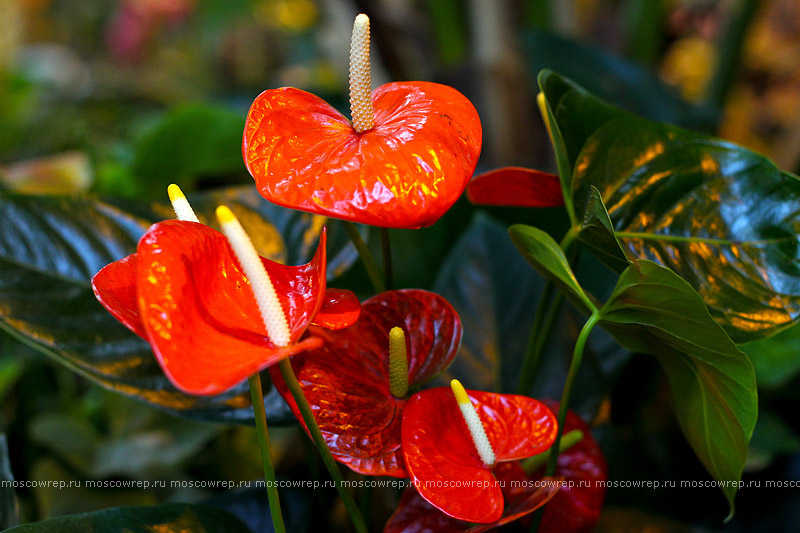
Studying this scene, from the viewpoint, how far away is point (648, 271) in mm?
266

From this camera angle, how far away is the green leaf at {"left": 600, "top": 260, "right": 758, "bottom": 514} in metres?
0.27

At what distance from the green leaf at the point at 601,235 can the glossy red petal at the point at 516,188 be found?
0.05 m

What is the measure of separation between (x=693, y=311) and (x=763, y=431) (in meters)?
0.49

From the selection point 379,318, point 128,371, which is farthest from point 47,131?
point 379,318

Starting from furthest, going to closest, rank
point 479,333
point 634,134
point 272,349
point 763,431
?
point 763,431 → point 479,333 → point 634,134 → point 272,349

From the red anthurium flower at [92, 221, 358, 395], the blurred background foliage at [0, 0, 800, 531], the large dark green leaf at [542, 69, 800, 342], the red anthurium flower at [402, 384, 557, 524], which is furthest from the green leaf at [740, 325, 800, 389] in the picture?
the red anthurium flower at [92, 221, 358, 395]

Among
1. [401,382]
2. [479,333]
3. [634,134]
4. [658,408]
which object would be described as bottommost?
[658,408]

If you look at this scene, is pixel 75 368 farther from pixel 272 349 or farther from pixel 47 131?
pixel 47 131

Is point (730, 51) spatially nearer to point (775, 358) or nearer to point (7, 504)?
point (775, 358)

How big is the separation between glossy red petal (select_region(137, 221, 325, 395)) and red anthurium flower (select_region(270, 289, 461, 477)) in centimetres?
4

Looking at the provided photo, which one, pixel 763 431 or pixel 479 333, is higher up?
pixel 479 333

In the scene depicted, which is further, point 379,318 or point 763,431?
point 763,431

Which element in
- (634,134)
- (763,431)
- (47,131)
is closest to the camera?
(634,134)

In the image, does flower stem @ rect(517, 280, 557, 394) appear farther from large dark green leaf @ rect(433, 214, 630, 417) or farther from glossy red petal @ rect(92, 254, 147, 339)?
glossy red petal @ rect(92, 254, 147, 339)
